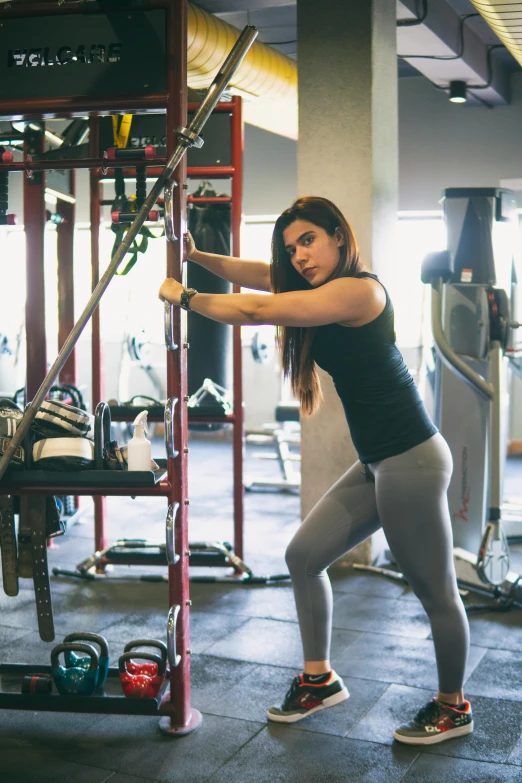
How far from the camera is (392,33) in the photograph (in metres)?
4.31

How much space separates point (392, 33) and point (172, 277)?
2487mm

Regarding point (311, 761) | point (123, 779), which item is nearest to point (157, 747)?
point (123, 779)

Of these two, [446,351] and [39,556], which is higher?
[446,351]

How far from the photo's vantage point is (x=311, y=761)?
7.95ft

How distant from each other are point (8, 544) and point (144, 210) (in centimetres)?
103

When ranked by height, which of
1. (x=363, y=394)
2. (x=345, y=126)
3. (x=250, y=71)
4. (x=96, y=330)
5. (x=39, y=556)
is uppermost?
(x=250, y=71)

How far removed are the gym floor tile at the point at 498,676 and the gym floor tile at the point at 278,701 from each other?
1.06 ft

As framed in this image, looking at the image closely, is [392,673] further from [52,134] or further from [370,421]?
[52,134]

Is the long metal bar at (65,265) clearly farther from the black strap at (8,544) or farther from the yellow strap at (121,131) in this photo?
the black strap at (8,544)

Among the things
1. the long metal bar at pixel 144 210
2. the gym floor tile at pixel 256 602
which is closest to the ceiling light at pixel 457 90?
the gym floor tile at pixel 256 602

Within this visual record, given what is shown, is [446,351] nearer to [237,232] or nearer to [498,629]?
[237,232]

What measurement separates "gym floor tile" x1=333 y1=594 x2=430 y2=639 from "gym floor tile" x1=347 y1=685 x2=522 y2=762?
570 mm

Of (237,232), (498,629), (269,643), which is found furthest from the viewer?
(237,232)

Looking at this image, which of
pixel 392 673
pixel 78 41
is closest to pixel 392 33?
pixel 78 41
